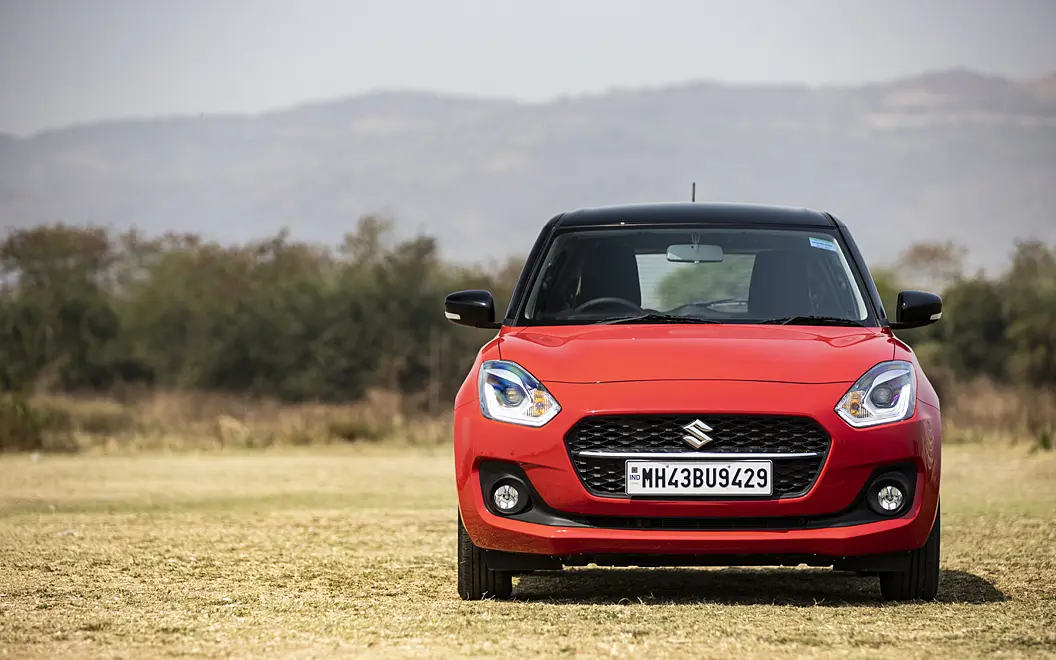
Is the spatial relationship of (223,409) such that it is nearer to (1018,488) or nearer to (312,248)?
(312,248)

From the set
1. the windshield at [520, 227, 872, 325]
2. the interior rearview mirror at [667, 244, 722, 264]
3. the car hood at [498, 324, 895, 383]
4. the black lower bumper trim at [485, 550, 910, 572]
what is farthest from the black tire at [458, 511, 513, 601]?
the interior rearview mirror at [667, 244, 722, 264]

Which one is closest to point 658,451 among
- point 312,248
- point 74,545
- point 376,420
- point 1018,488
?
point 74,545

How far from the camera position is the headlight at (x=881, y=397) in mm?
7090

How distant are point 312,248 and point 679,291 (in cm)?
6236

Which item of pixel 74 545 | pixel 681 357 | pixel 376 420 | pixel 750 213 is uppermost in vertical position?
pixel 750 213

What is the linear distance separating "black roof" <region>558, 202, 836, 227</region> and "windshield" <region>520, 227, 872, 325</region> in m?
0.05

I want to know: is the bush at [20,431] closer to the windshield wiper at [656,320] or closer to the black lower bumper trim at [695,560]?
the windshield wiper at [656,320]

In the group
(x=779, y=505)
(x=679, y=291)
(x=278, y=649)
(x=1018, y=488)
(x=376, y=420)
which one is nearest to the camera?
(x=278, y=649)

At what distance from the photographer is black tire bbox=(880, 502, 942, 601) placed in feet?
24.2

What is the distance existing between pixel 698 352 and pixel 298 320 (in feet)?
173

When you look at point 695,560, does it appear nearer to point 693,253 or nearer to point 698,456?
point 698,456

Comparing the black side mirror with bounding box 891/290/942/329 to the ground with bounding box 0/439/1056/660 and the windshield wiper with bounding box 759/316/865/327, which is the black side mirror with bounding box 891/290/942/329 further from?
the ground with bounding box 0/439/1056/660

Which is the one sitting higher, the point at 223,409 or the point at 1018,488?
the point at 1018,488

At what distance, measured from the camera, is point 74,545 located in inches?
411
